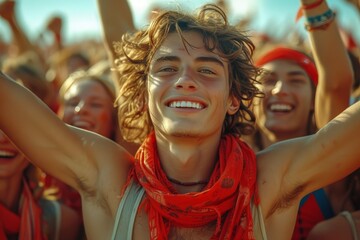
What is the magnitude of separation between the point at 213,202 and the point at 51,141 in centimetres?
82

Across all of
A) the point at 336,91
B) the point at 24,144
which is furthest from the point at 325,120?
the point at 24,144

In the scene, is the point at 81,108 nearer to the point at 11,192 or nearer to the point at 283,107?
the point at 11,192


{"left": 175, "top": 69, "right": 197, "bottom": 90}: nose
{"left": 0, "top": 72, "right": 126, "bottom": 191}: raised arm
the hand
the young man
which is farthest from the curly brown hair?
the hand

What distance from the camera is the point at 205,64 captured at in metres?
2.69

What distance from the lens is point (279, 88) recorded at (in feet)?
12.2

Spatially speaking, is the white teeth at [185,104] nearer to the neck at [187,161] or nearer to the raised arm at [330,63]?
the neck at [187,161]

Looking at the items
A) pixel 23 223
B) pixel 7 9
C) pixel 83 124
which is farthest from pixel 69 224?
pixel 7 9

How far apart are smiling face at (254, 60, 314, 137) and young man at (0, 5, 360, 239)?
0.96 m

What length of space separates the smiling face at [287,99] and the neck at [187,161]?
1.10 meters

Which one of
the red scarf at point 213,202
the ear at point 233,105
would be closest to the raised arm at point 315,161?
the red scarf at point 213,202

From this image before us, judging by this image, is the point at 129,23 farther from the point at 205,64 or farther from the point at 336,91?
the point at 336,91

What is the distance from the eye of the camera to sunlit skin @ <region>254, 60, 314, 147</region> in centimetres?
373

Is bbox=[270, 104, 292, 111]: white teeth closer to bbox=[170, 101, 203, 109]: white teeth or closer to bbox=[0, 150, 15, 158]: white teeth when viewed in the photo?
bbox=[170, 101, 203, 109]: white teeth

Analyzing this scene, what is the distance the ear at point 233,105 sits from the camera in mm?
2934
